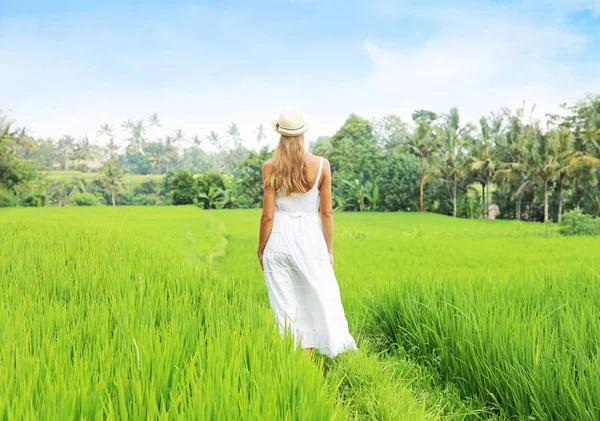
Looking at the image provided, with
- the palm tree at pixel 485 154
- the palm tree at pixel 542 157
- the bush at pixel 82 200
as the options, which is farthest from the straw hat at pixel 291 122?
the bush at pixel 82 200

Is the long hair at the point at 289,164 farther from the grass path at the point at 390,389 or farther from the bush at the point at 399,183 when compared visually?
the bush at the point at 399,183

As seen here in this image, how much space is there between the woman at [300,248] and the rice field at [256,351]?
0.20 metres

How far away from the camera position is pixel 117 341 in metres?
1.94

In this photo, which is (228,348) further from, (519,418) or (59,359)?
(519,418)

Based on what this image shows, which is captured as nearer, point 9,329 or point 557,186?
point 9,329

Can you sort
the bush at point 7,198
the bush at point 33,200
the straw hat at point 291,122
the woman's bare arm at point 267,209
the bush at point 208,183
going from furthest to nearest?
1. the bush at point 208,183
2. the bush at point 33,200
3. the bush at point 7,198
4. the woman's bare arm at point 267,209
5. the straw hat at point 291,122

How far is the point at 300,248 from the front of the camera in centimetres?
329

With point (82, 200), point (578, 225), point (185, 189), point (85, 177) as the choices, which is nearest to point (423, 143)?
point (185, 189)

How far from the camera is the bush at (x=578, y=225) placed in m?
13.4

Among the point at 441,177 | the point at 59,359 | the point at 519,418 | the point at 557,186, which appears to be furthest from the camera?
the point at 441,177

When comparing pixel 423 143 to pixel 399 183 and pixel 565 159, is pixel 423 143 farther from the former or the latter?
pixel 565 159

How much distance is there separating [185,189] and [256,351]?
34312 mm

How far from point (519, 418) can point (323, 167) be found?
192cm

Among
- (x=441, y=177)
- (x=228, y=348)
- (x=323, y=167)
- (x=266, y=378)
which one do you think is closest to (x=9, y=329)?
(x=228, y=348)
